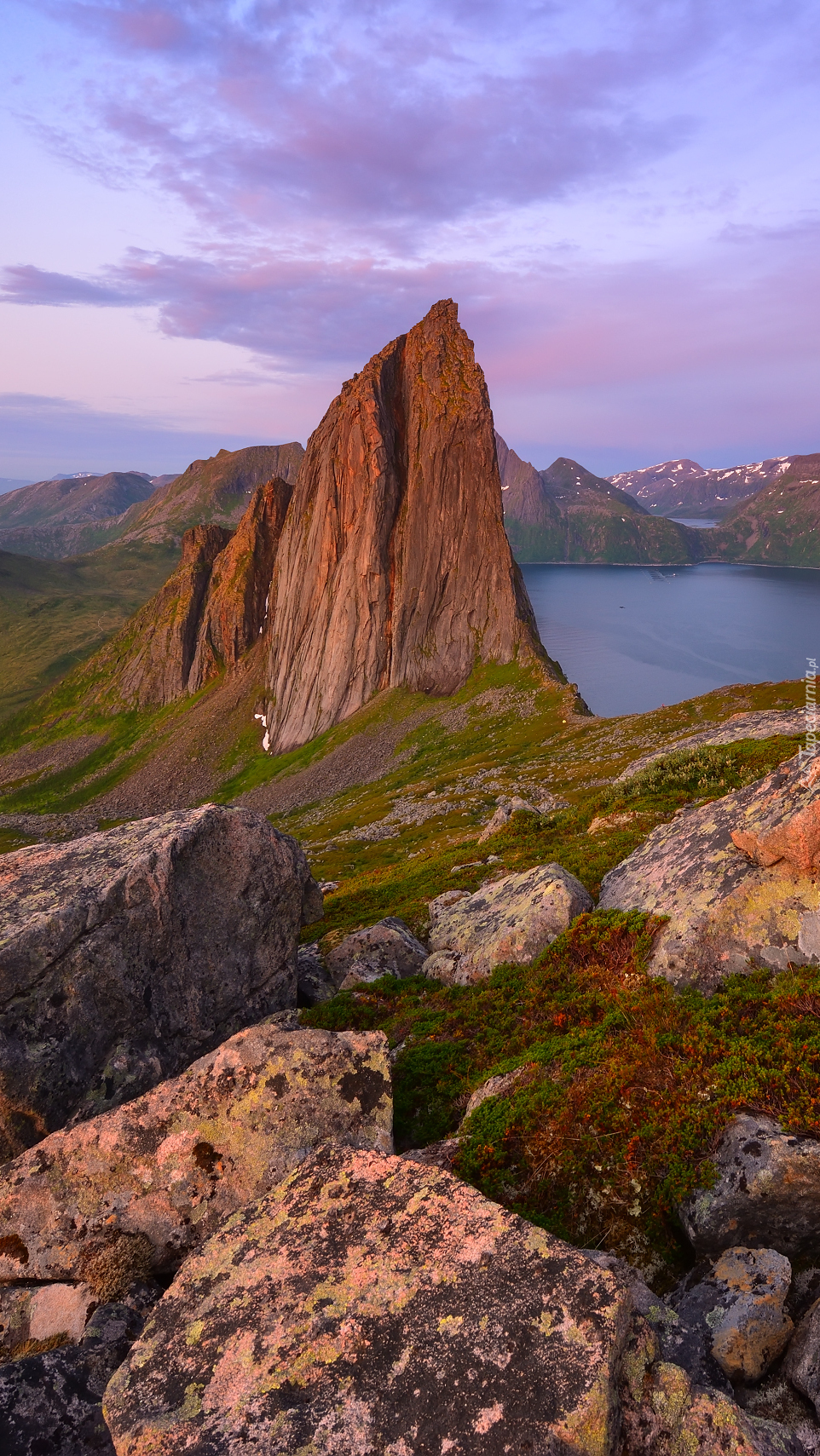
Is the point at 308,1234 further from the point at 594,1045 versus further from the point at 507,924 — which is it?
the point at 507,924

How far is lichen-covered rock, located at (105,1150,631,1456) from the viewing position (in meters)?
5.23

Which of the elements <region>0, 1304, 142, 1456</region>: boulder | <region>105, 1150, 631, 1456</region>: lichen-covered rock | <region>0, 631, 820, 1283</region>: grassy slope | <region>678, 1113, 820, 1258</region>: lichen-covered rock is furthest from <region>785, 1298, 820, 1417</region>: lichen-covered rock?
<region>0, 1304, 142, 1456</region>: boulder

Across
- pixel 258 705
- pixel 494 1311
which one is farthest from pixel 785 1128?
pixel 258 705

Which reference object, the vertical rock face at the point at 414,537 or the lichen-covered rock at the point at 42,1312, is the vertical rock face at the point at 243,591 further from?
the lichen-covered rock at the point at 42,1312

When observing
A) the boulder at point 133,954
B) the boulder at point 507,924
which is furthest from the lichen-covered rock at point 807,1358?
the boulder at point 133,954

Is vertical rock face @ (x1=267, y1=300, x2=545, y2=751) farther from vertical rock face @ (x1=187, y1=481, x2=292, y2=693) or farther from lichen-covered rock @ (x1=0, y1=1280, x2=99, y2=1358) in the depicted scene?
lichen-covered rock @ (x1=0, y1=1280, x2=99, y2=1358)

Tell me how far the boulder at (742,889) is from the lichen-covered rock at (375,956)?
5.81 metres

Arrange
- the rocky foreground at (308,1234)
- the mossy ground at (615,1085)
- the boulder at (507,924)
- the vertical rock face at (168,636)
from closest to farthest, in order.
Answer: the rocky foreground at (308,1234)
the mossy ground at (615,1085)
the boulder at (507,924)
the vertical rock face at (168,636)

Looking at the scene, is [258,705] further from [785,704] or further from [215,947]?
[215,947]

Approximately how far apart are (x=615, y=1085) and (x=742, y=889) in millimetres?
4739

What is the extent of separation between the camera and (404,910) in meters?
22.3

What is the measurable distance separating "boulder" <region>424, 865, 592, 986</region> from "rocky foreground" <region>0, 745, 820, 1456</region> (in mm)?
125

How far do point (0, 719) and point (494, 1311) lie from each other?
213m

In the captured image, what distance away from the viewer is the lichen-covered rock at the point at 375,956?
17172mm
